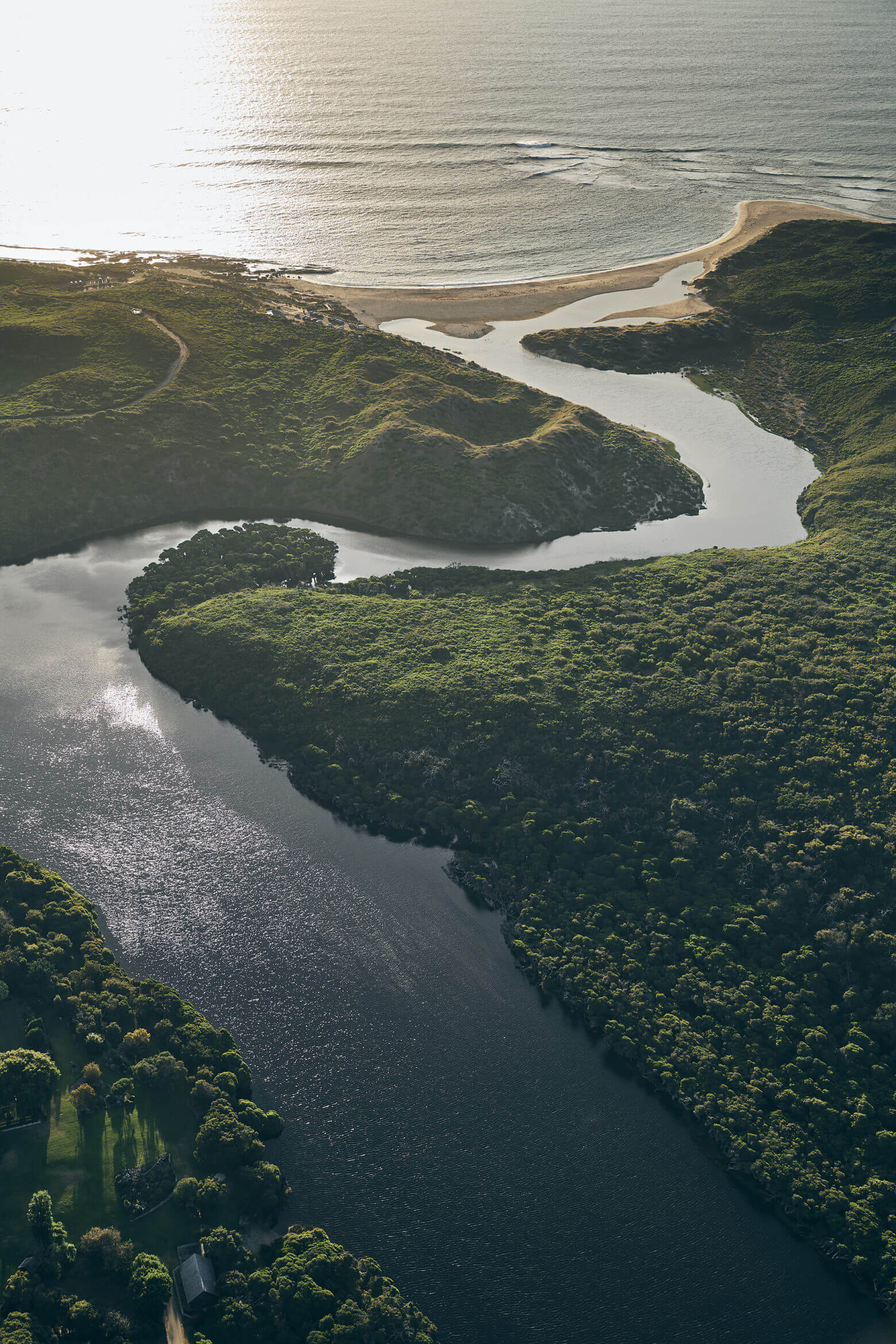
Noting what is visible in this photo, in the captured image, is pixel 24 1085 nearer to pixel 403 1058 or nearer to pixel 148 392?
pixel 403 1058

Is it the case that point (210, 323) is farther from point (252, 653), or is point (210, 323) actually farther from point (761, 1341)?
point (761, 1341)

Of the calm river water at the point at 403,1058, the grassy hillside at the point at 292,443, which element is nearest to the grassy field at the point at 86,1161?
the calm river water at the point at 403,1058

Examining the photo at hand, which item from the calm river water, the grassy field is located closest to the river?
the calm river water

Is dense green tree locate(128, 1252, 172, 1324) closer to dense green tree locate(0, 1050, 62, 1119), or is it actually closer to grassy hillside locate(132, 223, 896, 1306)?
dense green tree locate(0, 1050, 62, 1119)

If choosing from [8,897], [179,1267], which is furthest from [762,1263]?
[8,897]

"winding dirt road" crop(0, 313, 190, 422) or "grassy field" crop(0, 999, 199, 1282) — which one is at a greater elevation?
"winding dirt road" crop(0, 313, 190, 422)

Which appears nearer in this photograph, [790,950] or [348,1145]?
[348,1145]
